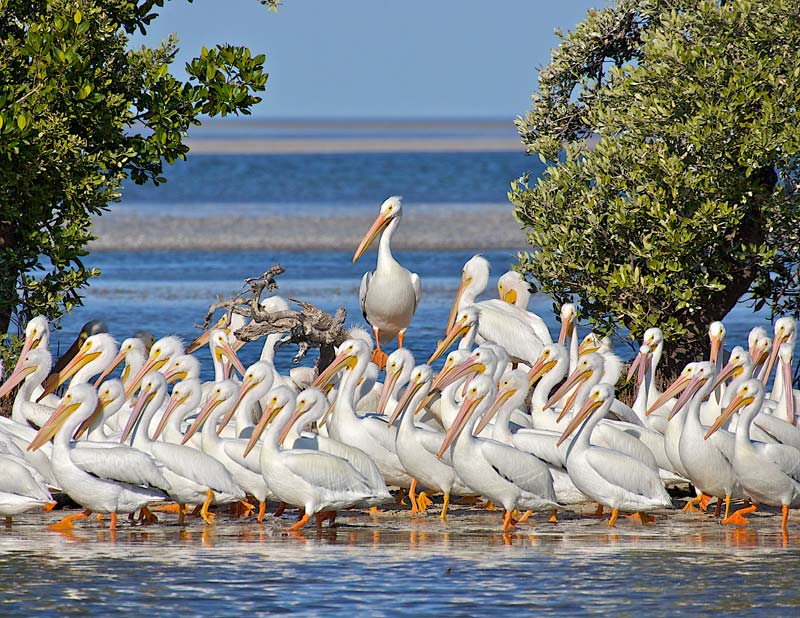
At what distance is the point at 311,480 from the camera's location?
802cm

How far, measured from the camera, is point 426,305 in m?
18.6

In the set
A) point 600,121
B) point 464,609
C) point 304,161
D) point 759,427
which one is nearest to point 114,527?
point 464,609

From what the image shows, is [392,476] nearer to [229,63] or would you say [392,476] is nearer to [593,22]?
[229,63]

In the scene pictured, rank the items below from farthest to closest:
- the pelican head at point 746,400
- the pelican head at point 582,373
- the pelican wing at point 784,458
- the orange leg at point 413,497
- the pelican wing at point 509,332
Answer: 1. the pelican wing at point 509,332
2. the pelican head at point 582,373
3. the orange leg at point 413,497
4. the pelican head at point 746,400
5. the pelican wing at point 784,458

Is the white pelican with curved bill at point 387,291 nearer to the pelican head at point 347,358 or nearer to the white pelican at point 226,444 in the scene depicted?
the pelican head at point 347,358

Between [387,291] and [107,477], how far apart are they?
4416mm

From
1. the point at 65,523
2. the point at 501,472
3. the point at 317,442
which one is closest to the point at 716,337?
the point at 501,472

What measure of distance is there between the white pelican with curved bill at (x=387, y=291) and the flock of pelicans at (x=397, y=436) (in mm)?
1746

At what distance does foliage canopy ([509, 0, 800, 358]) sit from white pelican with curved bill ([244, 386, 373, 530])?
10.7 feet

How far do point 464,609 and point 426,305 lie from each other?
12282 mm

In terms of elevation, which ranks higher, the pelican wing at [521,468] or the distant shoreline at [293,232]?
the distant shoreline at [293,232]

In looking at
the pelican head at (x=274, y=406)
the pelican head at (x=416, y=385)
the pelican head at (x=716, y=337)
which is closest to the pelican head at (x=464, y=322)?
the pelican head at (x=716, y=337)

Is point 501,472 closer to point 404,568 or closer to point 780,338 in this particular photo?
point 404,568

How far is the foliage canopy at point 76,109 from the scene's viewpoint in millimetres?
9742
